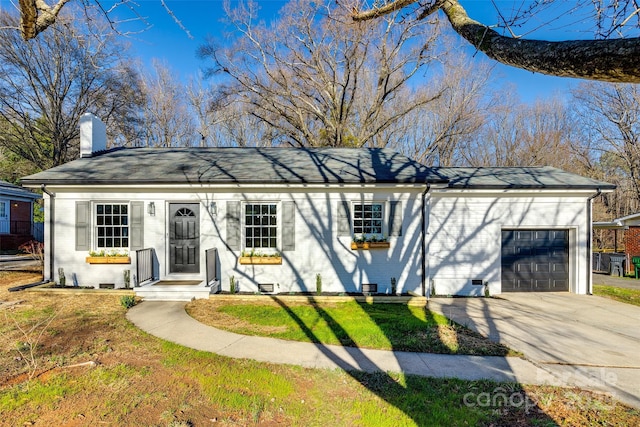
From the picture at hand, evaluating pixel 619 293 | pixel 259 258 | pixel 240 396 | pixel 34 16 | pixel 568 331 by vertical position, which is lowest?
pixel 619 293

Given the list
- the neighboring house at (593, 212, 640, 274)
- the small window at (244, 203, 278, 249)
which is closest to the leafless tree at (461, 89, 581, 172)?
the neighboring house at (593, 212, 640, 274)

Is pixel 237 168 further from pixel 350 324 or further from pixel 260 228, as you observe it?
pixel 350 324

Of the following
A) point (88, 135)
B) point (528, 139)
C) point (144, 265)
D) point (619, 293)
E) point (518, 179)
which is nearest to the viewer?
point (144, 265)

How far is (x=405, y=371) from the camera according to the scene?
390 centimetres

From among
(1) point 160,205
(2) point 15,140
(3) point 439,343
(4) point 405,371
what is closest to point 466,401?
(4) point 405,371

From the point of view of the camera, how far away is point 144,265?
7.70m

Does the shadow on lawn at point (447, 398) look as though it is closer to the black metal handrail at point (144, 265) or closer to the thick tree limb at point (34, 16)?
the black metal handrail at point (144, 265)

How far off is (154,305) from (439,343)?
611cm

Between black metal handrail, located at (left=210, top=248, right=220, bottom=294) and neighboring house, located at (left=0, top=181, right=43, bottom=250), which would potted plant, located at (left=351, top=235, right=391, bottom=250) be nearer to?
black metal handrail, located at (left=210, top=248, right=220, bottom=294)

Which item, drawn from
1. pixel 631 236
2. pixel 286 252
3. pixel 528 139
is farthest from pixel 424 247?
pixel 528 139

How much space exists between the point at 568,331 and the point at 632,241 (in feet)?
41.7

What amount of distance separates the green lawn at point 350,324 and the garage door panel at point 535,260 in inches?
150

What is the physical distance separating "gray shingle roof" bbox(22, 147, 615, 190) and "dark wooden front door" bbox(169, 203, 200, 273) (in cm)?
85

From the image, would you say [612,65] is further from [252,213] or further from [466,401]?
[252,213]
